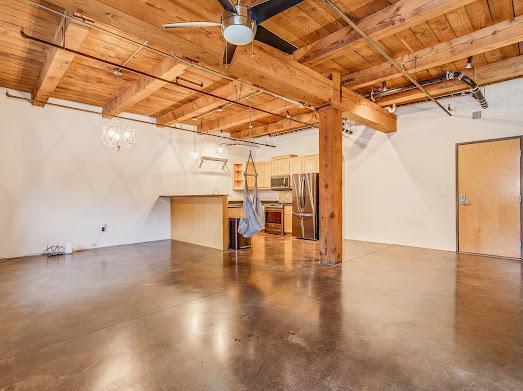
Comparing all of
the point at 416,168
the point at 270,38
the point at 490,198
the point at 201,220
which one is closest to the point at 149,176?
the point at 201,220

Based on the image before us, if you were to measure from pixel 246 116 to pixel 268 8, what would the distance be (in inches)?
187

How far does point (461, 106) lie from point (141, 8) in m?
5.92

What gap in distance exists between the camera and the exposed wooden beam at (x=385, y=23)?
2871 millimetres

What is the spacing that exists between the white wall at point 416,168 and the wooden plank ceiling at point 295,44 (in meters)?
0.68

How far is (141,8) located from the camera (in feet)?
7.91

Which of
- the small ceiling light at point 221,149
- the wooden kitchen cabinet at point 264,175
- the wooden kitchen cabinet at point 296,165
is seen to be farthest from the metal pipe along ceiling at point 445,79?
the small ceiling light at point 221,149

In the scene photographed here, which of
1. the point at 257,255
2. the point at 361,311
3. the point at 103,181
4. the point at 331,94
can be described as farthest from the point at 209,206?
the point at 361,311

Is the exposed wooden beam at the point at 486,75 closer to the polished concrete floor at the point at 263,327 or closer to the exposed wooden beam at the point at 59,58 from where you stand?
the polished concrete floor at the point at 263,327

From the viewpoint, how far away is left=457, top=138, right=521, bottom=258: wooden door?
4.96 metres

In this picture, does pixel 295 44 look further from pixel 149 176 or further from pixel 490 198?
pixel 149 176

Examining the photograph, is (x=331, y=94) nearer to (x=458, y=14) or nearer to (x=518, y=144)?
(x=458, y=14)

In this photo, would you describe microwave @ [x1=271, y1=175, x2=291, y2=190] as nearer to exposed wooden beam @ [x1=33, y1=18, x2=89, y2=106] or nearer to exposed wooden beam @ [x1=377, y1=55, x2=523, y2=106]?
exposed wooden beam @ [x1=377, y1=55, x2=523, y2=106]

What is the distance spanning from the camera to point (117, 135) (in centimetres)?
525

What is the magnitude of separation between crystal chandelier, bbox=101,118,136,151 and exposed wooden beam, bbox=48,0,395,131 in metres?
2.94
